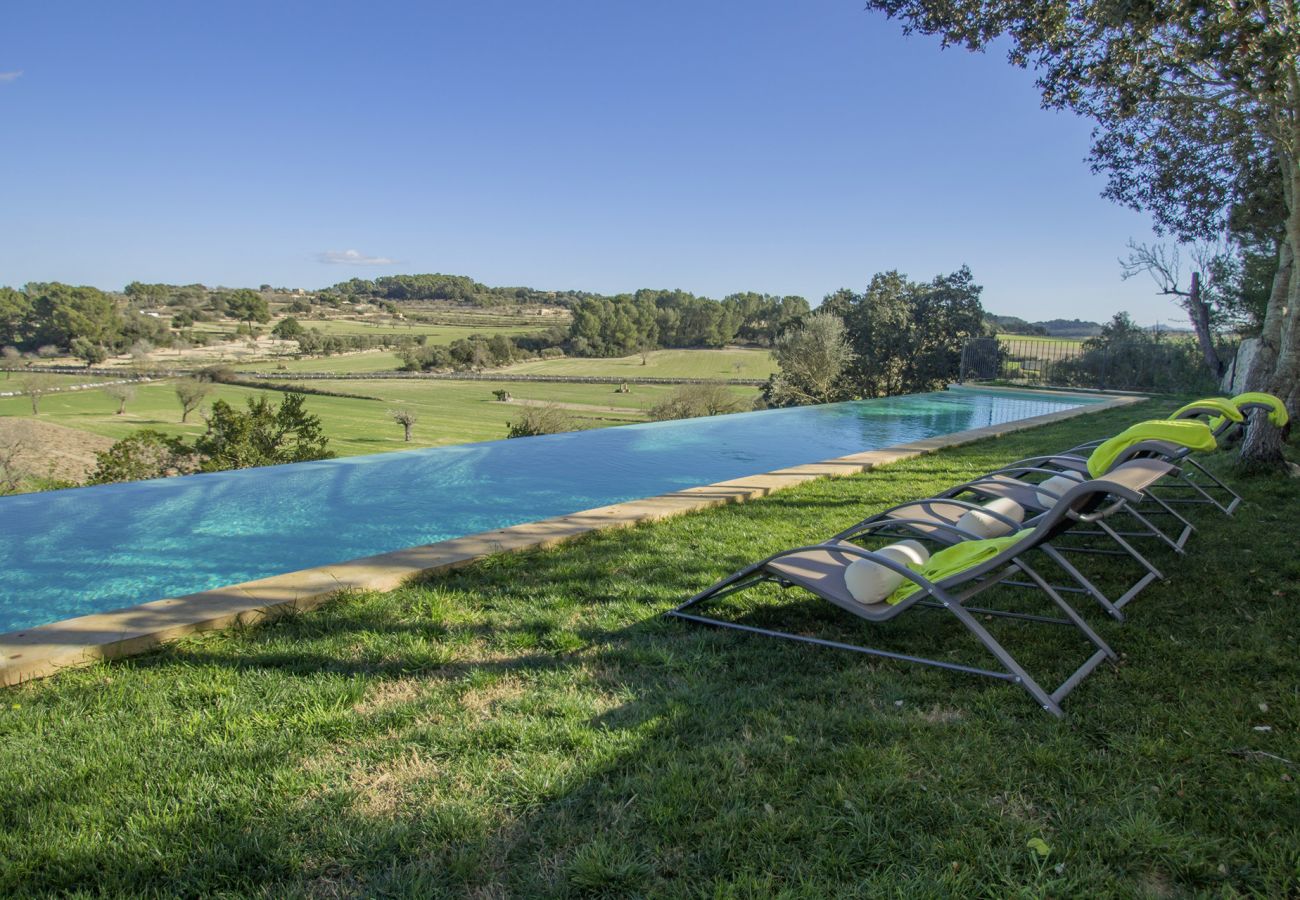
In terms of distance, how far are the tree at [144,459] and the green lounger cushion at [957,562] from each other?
694 inches

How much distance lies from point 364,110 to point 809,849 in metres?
40.6

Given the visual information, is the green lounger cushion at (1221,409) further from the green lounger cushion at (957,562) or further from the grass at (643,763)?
the green lounger cushion at (957,562)

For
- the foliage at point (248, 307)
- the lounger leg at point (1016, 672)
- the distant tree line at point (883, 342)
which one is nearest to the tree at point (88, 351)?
the foliage at point (248, 307)

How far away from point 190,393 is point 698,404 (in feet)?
65.0

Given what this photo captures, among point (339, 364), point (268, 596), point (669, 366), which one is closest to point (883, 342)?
point (669, 366)

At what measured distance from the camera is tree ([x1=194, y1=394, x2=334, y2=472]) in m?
16.5

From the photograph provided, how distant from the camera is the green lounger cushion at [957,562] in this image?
8.82ft

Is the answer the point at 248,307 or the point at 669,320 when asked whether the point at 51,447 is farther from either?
the point at 669,320

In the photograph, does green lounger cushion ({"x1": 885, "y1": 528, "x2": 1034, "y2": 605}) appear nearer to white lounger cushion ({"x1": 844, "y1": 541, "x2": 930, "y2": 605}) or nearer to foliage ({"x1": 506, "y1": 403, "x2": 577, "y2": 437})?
white lounger cushion ({"x1": 844, "y1": 541, "x2": 930, "y2": 605})

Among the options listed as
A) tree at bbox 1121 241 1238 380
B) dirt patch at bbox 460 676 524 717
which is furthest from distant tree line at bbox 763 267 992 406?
dirt patch at bbox 460 676 524 717

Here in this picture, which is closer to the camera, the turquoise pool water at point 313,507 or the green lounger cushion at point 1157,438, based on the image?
the green lounger cushion at point 1157,438

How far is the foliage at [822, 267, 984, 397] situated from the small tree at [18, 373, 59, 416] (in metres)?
26.4

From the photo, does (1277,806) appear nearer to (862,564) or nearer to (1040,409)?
(862,564)

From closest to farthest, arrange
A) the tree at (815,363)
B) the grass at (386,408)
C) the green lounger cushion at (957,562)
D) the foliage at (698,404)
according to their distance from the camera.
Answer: the green lounger cushion at (957,562), the grass at (386,408), the tree at (815,363), the foliage at (698,404)
